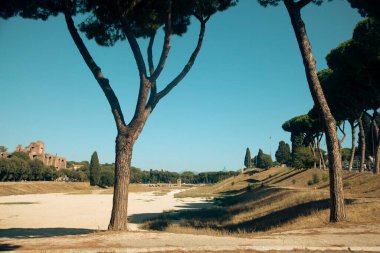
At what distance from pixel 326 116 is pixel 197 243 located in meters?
6.93

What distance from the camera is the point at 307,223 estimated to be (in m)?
12.9

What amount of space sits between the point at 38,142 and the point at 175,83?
376ft

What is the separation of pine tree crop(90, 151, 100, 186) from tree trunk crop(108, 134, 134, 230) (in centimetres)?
8465

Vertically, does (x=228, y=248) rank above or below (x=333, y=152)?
below

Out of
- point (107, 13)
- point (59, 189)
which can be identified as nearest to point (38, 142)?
point (59, 189)

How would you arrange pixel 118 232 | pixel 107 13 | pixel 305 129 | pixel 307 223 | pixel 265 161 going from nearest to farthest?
pixel 118 232 < pixel 107 13 < pixel 307 223 < pixel 305 129 < pixel 265 161

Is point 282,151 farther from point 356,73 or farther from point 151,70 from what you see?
point 151,70

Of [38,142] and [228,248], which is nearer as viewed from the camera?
[228,248]

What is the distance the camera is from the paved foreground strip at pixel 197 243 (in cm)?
709

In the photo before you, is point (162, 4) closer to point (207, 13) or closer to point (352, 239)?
point (207, 13)

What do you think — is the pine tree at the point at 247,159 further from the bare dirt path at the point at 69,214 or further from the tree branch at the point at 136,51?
the tree branch at the point at 136,51

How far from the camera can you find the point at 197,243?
25.2 ft

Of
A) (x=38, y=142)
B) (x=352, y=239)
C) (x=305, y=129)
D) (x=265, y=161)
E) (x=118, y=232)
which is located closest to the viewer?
(x=352, y=239)

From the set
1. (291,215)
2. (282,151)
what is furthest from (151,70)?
(282,151)
